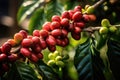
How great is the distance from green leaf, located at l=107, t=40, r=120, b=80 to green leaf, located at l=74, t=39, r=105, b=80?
0.04m

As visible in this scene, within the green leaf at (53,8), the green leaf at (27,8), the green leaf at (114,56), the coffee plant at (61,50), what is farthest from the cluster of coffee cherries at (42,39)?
the green leaf at (27,8)

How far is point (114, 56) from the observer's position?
1103 millimetres

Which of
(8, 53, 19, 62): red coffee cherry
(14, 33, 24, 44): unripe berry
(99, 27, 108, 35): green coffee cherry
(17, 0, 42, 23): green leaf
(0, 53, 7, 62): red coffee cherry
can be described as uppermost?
(17, 0, 42, 23): green leaf

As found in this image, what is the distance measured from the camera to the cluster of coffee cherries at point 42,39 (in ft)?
3.13

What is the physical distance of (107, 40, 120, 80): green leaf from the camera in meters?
1.06

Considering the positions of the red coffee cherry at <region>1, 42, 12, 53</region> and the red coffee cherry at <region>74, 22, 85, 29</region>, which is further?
the red coffee cherry at <region>74, 22, 85, 29</region>

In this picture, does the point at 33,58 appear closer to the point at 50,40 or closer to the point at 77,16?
the point at 50,40

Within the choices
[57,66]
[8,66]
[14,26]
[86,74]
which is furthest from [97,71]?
[14,26]

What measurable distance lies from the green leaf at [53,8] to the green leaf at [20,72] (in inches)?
20.0

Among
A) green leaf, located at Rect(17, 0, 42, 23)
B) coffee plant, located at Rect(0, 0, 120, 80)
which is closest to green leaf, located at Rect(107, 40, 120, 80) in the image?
coffee plant, located at Rect(0, 0, 120, 80)

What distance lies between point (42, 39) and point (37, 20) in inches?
19.2

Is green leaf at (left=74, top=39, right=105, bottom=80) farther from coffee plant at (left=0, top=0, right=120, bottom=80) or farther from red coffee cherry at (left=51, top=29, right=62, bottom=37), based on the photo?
red coffee cherry at (left=51, top=29, right=62, bottom=37)

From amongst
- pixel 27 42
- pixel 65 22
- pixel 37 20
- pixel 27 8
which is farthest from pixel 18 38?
pixel 27 8

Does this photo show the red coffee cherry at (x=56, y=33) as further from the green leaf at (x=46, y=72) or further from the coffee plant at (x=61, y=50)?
the green leaf at (x=46, y=72)
